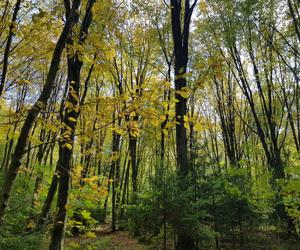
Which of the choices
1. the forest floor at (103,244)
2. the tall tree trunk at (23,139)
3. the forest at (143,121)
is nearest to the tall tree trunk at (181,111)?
the forest at (143,121)

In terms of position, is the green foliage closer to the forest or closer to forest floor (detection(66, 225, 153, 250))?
the forest

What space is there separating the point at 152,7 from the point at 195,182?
9586mm

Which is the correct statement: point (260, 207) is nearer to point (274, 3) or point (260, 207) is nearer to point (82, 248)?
point (82, 248)

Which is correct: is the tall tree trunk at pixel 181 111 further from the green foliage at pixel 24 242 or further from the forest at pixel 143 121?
the green foliage at pixel 24 242

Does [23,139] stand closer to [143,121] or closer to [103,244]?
[143,121]

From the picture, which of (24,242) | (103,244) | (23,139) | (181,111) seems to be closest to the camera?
(23,139)

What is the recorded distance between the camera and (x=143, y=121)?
75.9 inches

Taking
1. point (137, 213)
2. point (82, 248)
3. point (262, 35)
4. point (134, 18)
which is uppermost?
point (134, 18)

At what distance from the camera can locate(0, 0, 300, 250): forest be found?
1716 millimetres

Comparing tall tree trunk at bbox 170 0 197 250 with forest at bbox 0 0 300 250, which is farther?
tall tree trunk at bbox 170 0 197 250

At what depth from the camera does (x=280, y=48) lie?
11.8m

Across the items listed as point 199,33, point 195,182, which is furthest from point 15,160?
point 199,33

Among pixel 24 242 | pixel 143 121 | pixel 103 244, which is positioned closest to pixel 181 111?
pixel 103 244

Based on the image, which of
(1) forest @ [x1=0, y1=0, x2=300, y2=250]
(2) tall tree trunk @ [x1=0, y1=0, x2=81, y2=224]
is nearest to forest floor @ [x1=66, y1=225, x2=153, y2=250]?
(1) forest @ [x1=0, y1=0, x2=300, y2=250]
